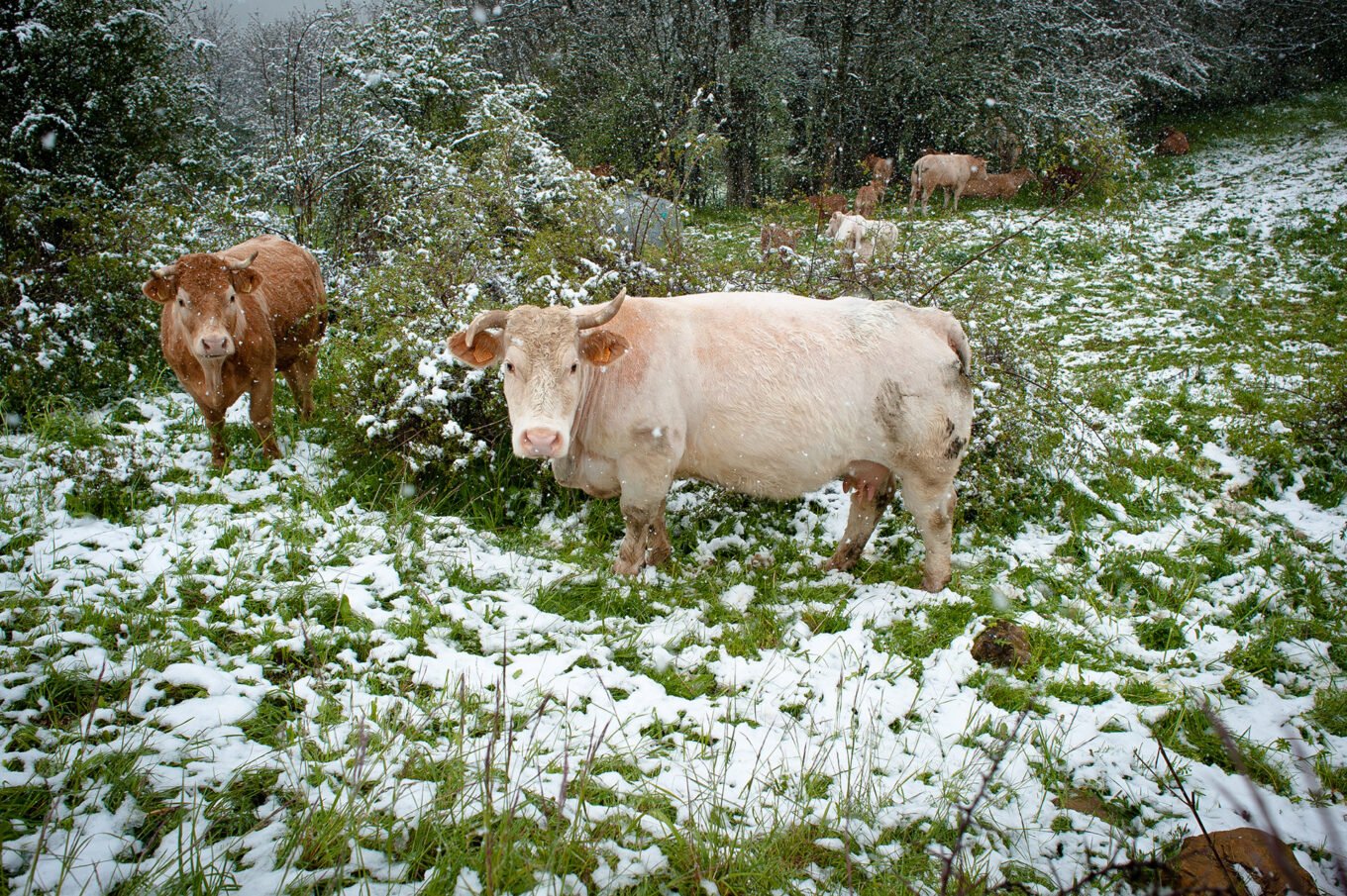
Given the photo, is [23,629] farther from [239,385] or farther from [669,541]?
[669,541]

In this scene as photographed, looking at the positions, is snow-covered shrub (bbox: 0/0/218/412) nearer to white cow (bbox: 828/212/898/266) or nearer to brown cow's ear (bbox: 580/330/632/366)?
brown cow's ear (bbox: 580/330/632/366)

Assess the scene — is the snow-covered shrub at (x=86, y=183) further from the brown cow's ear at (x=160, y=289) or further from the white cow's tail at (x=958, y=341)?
the white cow's tail at (x=958, y=341)

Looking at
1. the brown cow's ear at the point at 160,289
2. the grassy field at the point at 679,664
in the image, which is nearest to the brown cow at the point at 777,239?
the grassy field at the point at 679,664

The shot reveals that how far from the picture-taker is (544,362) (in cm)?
386

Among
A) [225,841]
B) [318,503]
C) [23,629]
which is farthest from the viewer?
[318,503]

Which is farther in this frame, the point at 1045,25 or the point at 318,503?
the point at 1045,25

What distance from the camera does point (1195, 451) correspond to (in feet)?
20.4

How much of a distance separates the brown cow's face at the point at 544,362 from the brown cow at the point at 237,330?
2444 millimetres

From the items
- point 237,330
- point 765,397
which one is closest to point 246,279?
point 237,330

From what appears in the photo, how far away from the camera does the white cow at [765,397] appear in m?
4.19

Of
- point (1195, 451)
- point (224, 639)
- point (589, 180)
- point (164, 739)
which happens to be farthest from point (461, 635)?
point (1195, 451)

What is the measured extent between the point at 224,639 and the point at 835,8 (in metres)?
24.3

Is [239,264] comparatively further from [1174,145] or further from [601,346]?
[1174,145]

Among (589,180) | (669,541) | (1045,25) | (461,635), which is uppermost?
(1045,25)
